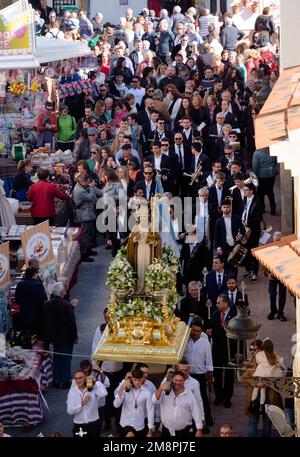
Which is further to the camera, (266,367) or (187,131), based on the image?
(187,131)

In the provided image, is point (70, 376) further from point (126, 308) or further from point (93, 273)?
point (93, 273)

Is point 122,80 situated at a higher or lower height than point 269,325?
higher

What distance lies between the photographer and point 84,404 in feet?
62.0

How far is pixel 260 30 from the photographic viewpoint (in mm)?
42531

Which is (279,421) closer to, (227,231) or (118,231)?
(227,231)

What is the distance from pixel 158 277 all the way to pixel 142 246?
612 millimetres

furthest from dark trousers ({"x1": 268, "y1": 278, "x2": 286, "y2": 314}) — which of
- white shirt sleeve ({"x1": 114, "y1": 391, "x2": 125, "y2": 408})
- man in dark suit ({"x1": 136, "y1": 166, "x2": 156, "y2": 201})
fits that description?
white shirt sleeve ({"x1": 114, "y1": 391, "x2": 125, "y2": 408})

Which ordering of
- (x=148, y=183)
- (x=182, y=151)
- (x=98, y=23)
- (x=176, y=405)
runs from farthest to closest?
(x=98, y=23), (x=182, y=151), (x=148, y=183), (x=176, y=405)

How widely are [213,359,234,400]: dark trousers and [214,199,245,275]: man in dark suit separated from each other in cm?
422

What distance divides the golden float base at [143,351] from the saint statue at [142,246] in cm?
83

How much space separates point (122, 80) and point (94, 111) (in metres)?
3.70

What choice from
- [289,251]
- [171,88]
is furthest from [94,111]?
[289,251]

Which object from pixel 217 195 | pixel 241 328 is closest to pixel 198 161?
pixel 217 195

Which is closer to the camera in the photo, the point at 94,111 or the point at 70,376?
the point at 70,376
